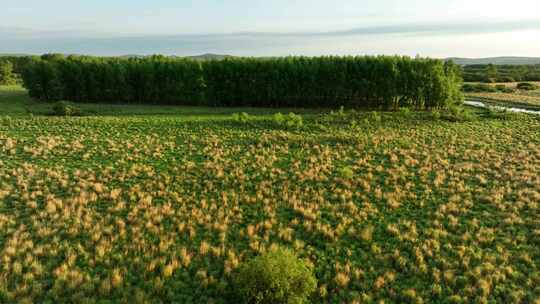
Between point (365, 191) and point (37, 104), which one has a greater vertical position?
point (37, 104)

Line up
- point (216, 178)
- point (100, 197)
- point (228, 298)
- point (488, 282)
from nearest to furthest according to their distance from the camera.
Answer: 1. point (228, 298)
2. point (488, 282)
3. point (100, 197)
4. point (216, 178)

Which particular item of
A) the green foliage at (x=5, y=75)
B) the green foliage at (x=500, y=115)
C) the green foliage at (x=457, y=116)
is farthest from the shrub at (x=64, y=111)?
the green foliage at (x=5, y=75)

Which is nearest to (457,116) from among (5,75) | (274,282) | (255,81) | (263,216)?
(255,81)

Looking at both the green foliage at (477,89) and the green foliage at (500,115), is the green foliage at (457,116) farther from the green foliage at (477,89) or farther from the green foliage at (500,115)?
the green foliage at (477,89)

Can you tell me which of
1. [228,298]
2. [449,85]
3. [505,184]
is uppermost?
[449,85]

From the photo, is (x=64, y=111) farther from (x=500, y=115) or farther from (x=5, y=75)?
(x=5, y=75)

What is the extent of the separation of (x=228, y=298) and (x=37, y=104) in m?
58.2

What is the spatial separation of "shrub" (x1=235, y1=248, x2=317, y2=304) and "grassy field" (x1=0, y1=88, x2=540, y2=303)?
572 millimetres

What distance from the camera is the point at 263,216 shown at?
15.8 meters

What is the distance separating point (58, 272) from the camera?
11.1 meters

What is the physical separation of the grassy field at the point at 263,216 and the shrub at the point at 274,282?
0.57 m

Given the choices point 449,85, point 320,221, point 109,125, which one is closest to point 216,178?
point 320,221

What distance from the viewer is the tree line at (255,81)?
1940 inches

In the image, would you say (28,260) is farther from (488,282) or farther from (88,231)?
(488,282)
